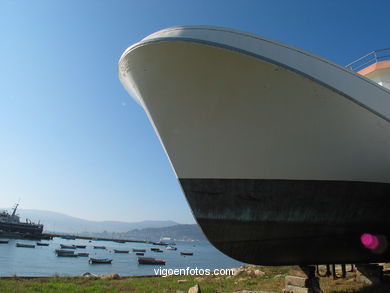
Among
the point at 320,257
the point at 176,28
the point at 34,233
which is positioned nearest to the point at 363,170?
the point at 320,257

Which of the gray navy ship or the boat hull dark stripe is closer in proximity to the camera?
the boat hull dark stripe

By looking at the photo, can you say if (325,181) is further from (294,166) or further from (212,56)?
(212,56)

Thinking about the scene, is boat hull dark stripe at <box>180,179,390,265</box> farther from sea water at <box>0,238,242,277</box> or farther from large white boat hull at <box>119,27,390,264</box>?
sea water at <box>0,238,242,277</box>

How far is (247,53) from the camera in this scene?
4188mm

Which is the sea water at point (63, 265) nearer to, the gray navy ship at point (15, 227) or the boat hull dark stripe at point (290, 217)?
the gray navy ship at point (15, 227)

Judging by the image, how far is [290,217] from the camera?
16.4ft

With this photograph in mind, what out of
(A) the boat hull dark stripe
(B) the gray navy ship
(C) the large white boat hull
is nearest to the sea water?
(B) the gray navy ship

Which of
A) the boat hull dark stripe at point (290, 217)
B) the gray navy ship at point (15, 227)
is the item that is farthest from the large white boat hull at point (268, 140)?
the gray navy ship at point (15, 227)

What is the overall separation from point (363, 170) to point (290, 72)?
2309mm

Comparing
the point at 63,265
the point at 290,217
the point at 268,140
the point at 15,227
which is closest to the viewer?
the point at 268,140

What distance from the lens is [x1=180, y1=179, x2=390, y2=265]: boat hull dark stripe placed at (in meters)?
4.92

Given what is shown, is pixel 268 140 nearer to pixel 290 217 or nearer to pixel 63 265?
pixel 290 217

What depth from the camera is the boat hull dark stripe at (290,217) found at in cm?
492

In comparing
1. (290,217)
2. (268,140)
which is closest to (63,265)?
(290,217)
